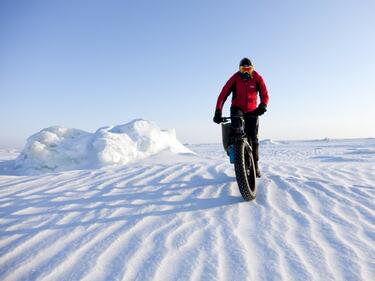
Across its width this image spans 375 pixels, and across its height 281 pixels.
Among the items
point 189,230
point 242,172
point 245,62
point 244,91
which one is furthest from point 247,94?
point 189,230

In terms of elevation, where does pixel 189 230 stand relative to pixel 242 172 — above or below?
below

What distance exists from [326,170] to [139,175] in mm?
2995

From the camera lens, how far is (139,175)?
448cm

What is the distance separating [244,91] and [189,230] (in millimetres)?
2094

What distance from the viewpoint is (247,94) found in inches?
148

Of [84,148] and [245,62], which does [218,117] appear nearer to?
[245,62]

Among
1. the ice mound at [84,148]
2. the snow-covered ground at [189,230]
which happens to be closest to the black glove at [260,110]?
the snow-covered ground at [189,230]

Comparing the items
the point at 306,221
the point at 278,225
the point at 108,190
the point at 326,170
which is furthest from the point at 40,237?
the point at 326,170

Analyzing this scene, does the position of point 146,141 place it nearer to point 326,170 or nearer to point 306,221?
point 326,170

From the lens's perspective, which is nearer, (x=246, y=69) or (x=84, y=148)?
(x=246, y=69)

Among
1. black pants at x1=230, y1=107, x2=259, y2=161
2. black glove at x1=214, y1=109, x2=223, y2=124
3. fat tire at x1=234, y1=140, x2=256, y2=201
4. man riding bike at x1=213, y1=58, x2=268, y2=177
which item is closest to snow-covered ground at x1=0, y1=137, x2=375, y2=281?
fat tire at x1=234, y1=140, x2=256, y2=201

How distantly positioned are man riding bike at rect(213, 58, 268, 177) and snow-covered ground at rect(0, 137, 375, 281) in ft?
2.39

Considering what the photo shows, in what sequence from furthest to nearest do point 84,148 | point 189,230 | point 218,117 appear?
point 84,148 → point 218,117 → point 189,230

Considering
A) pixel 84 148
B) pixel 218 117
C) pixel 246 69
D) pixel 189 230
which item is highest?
pixel 246 69
